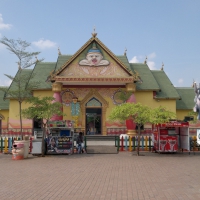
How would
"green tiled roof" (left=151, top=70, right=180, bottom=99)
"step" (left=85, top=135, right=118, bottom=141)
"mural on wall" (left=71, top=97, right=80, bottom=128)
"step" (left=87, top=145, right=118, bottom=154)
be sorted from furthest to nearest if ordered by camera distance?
"green tiled roof" (left=151, top=70, right=180, bottom=99)
"mural on wall" (left=71, top=97, right=80, bottom=128)
"step" (left=85, top=135, right=118, bottom=141)
"step" (left=87, top=145, right=118, bottom=154)

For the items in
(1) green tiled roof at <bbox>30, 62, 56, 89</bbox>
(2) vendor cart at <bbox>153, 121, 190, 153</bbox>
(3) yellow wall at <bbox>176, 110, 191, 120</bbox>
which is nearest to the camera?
(2) vendor cart at <bbox>153, 121, 190, 153</bbox>

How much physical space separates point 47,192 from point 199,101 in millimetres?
4874

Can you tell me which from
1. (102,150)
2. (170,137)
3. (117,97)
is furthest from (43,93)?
(170,137)

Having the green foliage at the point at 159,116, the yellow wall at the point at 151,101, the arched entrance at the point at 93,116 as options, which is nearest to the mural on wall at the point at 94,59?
the arched entrance at the point at 93,116

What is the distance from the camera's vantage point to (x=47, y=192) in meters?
7.62

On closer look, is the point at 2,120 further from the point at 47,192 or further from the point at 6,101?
the point at 47,192

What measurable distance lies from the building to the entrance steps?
118 cm

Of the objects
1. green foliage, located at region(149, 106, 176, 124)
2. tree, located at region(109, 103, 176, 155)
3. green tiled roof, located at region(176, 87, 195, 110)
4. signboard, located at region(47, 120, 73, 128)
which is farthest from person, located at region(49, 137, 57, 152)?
green tiled roof, located at region(176, 87, 195, 110)

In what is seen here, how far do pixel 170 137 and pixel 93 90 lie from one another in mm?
10646

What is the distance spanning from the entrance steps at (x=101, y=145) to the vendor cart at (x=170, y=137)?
3.06 metres

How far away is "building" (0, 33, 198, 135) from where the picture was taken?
24719 millimetres

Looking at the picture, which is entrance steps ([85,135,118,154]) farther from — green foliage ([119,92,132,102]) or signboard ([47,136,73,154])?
green foliage ([119,92,132,102])

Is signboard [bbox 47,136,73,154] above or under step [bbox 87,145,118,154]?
above

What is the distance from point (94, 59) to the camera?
2520 centimetres
